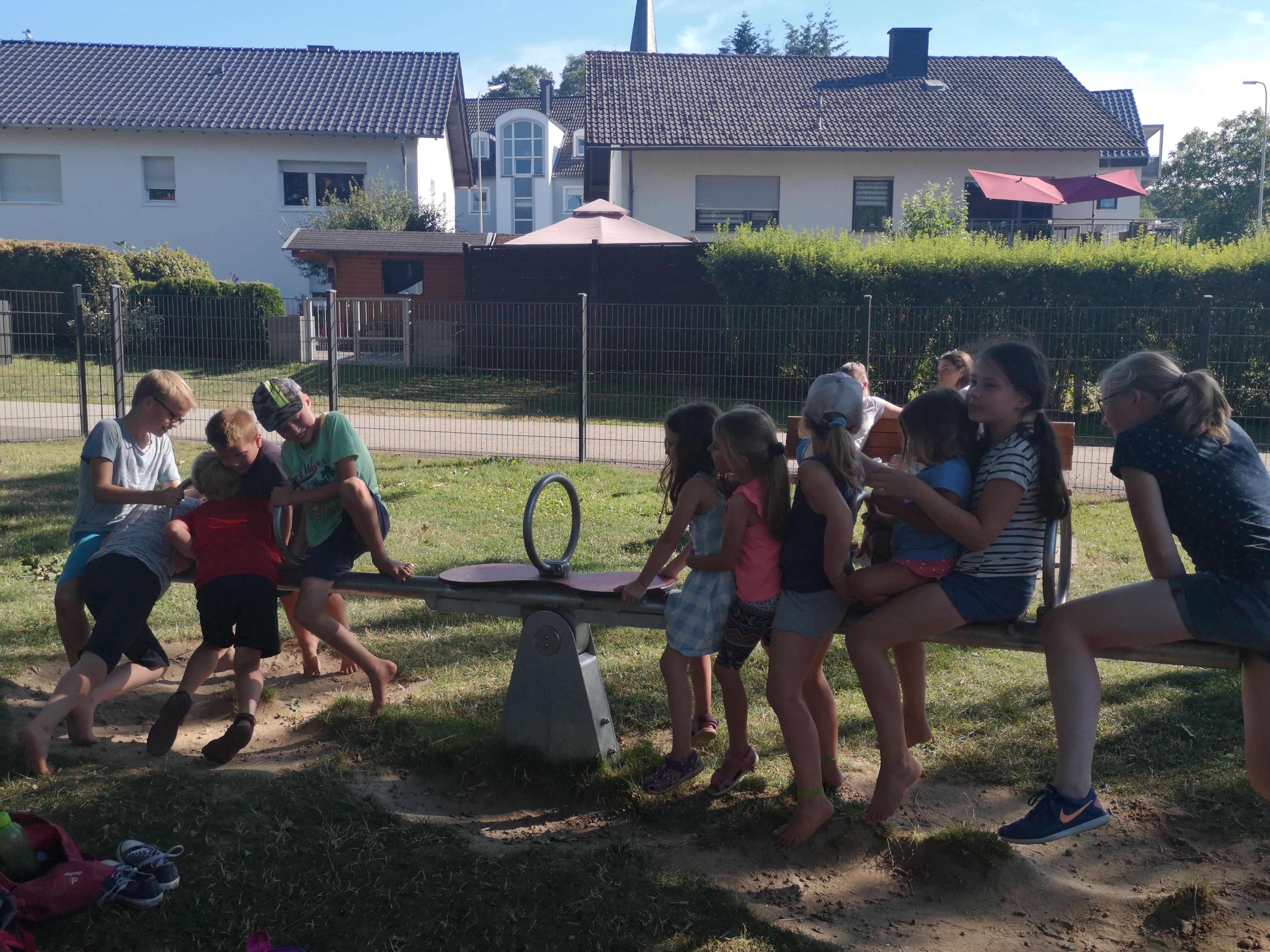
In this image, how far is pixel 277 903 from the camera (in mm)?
2992

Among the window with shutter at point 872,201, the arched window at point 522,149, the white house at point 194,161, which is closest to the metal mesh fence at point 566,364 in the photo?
the window with shutter at point 872,201

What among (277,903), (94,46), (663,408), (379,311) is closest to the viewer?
(277,903)

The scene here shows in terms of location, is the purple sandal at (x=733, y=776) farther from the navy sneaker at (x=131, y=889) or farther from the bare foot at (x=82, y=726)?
the bare foot at (x=82, y=726)

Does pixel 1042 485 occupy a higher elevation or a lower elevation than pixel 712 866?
higher

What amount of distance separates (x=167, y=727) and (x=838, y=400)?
273cm

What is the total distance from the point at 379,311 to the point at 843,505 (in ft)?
41.1

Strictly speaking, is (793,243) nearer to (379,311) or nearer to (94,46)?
(379,311)

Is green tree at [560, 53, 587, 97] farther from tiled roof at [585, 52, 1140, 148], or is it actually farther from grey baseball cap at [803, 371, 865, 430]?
grey baseball cap at [803, 371, 865, 430]

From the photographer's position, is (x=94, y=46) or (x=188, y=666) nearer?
(x=188, y=666)

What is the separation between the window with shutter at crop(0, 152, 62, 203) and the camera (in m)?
27.8

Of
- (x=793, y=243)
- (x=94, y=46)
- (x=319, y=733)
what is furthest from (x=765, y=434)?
(x=94, y=46)

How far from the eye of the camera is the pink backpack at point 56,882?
112 inches

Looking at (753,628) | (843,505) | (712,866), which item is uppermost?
(843,505)

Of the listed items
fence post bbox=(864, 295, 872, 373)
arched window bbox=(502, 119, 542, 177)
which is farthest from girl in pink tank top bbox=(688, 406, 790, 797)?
arched window bbox=(502, 119, 542, 177)
